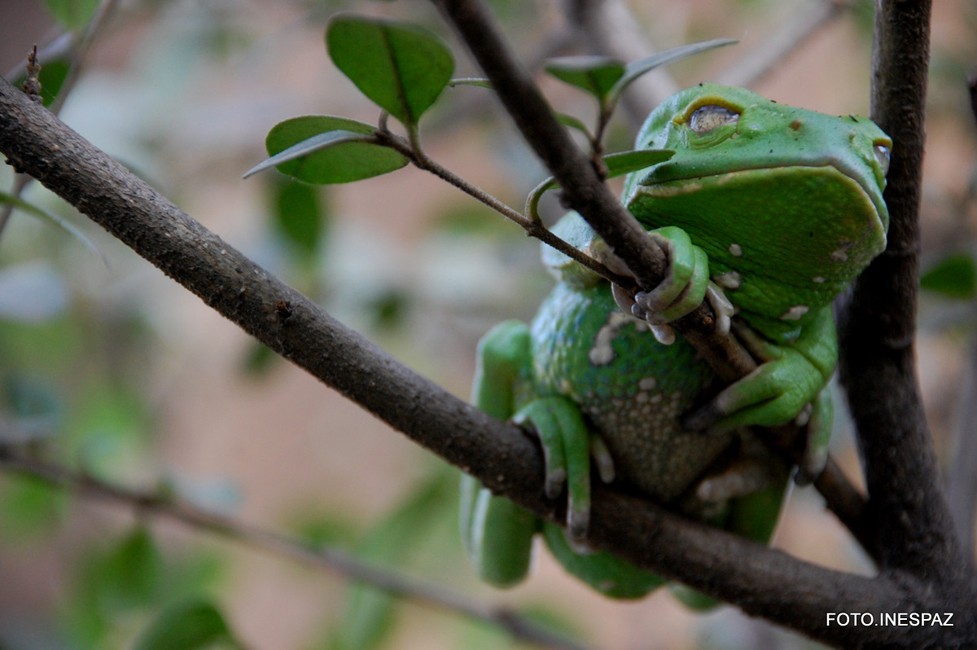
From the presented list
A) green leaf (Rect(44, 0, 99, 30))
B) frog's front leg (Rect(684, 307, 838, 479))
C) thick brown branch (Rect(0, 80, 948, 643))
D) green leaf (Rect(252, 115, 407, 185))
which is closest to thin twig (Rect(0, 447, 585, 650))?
thick brown branch (Rect(0, 80, 948, 643))

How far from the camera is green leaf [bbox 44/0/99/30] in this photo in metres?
1.06

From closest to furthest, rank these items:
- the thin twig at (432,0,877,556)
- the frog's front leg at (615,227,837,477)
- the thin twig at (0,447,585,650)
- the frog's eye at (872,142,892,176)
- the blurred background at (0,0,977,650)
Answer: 1. the thin twig at (432,0,877,556)
2. the frog's front leg at (615,227,837,477)
3. the frog's eye at (872,142,892,176)
4. the thin twig at (0,447,585,650)
5. the blurred background at (0,0,977,650)

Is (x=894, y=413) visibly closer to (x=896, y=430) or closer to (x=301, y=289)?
(x=896, y=430)

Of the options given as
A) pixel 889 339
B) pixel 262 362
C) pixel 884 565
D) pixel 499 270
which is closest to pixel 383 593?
pixel 262 362

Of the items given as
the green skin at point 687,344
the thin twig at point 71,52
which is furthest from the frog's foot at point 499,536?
the thin twig at point 71,52

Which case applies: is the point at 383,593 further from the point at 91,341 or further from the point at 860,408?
the point at 91,341

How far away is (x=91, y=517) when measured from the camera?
315cm

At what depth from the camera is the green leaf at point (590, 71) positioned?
2.04 feet

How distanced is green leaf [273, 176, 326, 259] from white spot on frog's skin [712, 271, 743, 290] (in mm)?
938

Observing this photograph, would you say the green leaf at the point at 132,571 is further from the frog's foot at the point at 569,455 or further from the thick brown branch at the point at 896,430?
the thick brown branch at the point at 896,430

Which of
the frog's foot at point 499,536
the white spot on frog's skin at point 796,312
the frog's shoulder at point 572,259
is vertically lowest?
the frog's foot at point 499,536

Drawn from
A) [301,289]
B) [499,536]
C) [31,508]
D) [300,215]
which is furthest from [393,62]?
[31,508]

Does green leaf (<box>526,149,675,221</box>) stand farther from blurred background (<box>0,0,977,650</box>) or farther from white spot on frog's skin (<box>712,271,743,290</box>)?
blurred background (<box>0,0,977,650</box>)

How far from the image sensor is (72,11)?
1060 mm
